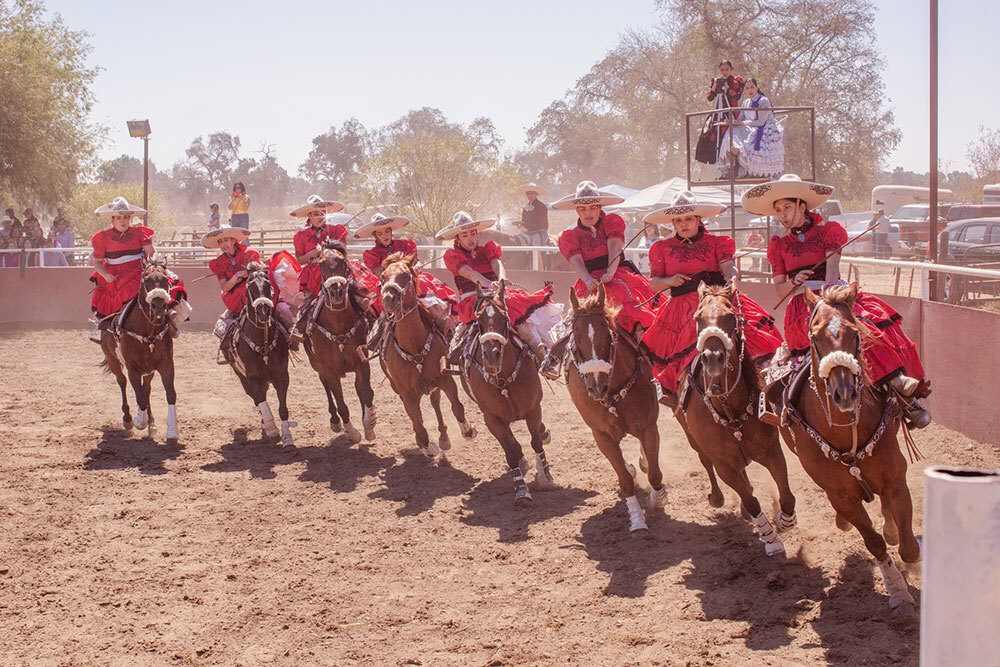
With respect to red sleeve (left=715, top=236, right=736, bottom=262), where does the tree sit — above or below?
above

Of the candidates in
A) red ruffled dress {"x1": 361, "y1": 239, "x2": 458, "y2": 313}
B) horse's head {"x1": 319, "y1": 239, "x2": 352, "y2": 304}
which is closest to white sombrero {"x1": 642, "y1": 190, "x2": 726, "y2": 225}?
red ruffled dress {"x1": 361, "y1": 239, "x2": 458, "y2": 313}

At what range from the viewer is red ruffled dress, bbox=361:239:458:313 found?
9.58 m

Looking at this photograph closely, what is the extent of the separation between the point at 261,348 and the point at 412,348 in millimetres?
2163

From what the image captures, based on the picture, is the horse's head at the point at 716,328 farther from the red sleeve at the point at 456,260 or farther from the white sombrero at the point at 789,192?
the red sleeve at the point at 456,260

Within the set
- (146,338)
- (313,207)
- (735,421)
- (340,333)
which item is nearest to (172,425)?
(146,338)

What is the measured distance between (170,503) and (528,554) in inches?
141

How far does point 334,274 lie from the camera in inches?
396

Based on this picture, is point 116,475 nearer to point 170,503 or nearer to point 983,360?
point 170,503

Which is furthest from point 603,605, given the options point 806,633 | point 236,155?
point 236,155

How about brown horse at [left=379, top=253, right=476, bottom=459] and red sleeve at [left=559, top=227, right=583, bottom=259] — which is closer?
red sleeve at [left=559, top=227, right=583, bottom=259]

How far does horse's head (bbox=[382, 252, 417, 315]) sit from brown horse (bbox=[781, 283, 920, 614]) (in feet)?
14.5

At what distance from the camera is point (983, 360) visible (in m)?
7.86

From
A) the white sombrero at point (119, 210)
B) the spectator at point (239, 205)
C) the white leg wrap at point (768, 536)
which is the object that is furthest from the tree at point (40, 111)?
the white leg wrap at point (768, 536)

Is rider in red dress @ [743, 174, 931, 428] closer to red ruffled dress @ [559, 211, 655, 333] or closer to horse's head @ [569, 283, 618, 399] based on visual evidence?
horse's head @ [569, 283, 618, 399]
